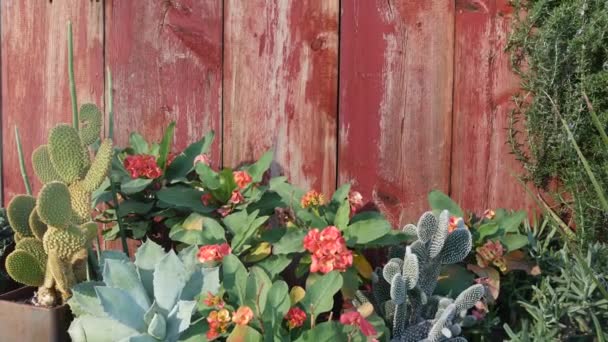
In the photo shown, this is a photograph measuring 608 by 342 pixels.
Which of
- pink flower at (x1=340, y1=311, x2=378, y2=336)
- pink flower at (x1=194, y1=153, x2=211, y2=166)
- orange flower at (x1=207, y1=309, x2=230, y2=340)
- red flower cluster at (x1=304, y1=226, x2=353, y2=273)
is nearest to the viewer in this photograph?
pink flower at (x1=340, y1=311, x2=378, y2=336)

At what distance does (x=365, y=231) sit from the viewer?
1.78 m

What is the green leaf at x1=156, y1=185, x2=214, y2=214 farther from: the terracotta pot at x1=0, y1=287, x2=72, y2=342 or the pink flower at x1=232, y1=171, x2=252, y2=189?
the terracotta pot at x1=0, y1=287, x2=72, y2=342

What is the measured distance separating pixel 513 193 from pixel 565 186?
152 mm

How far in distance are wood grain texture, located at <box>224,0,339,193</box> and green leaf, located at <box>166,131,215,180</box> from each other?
0.43 feet

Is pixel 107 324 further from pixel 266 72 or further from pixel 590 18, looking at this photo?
pixel 590 18

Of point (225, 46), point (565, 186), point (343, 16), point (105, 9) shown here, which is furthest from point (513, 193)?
point (105, 9)

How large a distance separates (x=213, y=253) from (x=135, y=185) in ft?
1.15

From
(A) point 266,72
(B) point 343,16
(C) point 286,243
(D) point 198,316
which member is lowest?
(D) point 198,316

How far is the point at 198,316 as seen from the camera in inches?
65.9

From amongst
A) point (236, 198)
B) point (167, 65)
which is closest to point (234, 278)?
point (236, 198)

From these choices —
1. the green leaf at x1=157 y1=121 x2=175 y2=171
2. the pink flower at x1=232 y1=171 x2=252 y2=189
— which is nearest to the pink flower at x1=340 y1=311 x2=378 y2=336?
the pink flower at x1=232 y1=171 x2=252 y2=189

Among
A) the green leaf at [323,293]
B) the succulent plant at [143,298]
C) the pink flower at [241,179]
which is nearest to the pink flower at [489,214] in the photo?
the green leaf at [323,293]

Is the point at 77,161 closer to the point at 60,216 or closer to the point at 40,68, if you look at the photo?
the point at 60,216

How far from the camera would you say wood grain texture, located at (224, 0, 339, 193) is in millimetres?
2061
